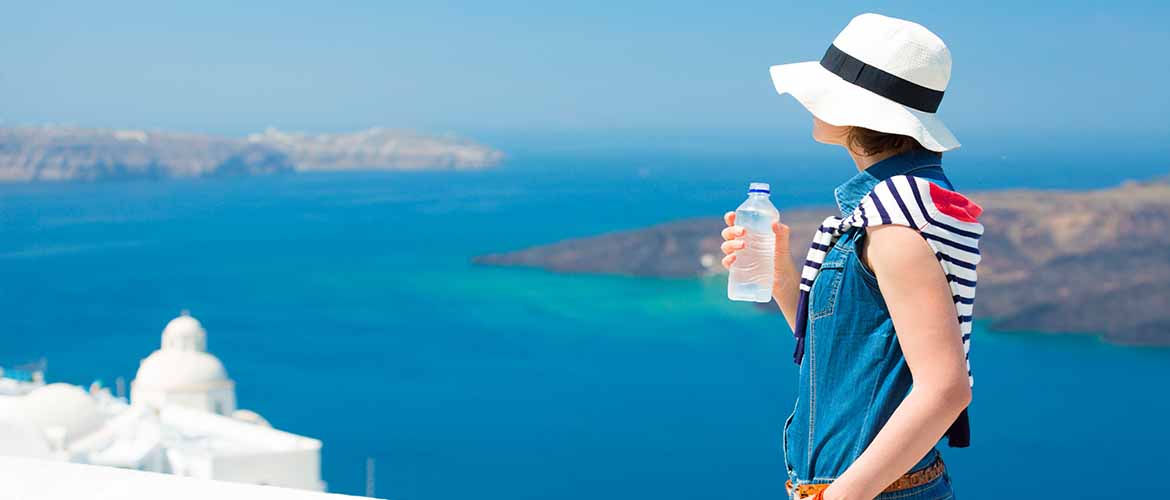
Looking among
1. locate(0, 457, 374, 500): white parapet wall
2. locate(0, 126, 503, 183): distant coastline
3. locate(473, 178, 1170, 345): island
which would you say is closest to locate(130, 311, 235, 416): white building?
locate(0, 457, 374, 500): white parapet wall

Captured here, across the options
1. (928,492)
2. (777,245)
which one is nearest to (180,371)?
(777,245)

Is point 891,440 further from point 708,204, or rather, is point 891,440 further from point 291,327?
point 708,204

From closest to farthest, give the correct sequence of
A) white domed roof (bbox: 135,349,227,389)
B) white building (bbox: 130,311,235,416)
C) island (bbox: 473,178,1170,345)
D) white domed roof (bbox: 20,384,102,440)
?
1. white domed roof (bbox: 20,384,102,440)
2. white building (bbox: 130,311,235,416)
3. white domed roof (bbox: 135,349,227,389)
4. island (bbox: 473,178,1170,345)

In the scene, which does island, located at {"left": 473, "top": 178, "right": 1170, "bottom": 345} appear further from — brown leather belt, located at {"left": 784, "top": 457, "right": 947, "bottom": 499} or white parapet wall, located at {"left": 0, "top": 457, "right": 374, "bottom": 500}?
brown leather belt, located at {"left": 784, "top": 457, "right": 947, "bottom": 499}

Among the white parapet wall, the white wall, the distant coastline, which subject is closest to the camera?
the white parapet wall

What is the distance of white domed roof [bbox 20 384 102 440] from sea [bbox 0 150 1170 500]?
10.1 metres

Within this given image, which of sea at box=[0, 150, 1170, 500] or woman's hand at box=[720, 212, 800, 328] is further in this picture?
sea at box=[0, 150, 1170, 500]

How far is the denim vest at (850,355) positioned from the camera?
2.90 ft

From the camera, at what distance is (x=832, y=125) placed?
94cm

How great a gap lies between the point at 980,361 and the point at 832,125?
109ft

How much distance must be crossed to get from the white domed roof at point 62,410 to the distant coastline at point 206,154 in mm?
59800

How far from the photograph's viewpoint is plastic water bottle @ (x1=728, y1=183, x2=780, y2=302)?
1.09m

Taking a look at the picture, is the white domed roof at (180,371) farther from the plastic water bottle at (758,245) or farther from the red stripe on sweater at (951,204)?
the red stripe on sweater at (951,204)

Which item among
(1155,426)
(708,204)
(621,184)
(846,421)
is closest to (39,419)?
(846,421)
